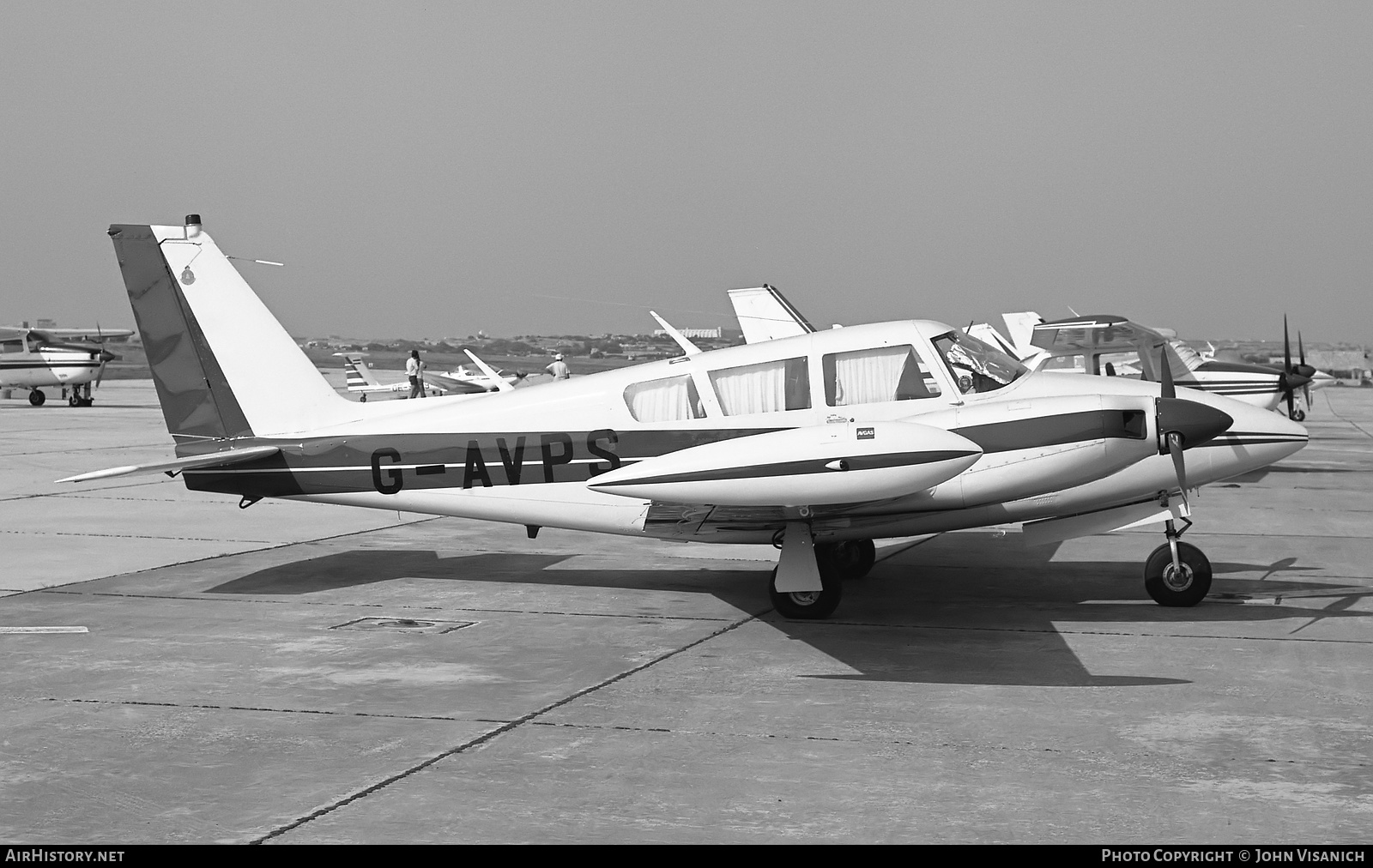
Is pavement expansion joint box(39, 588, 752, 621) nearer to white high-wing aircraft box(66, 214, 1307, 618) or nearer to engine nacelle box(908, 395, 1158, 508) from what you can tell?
white high-wing aircraft box(66, 214, 1307, 618)

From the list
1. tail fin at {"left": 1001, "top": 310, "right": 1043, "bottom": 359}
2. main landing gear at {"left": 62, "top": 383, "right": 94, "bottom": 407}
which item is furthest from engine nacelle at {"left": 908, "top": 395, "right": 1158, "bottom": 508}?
main landing gear at {"left": 62, "top": 383, "right": 94, "bottom": 407}

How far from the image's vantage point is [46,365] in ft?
138

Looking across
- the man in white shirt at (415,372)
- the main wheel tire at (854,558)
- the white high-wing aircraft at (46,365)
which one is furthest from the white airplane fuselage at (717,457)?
the white high-wing aircraft at (46,365)

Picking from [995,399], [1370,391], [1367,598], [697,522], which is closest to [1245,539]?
[1367,598]

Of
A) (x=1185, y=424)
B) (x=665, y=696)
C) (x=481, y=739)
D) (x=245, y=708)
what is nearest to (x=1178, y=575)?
(x=1185, y=424)

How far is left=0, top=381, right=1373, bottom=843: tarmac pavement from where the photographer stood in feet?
16.8

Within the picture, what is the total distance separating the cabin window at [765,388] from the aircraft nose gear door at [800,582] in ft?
3.14

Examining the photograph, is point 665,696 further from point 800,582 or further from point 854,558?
point 854,558

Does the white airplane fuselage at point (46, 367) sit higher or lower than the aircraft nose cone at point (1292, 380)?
higher

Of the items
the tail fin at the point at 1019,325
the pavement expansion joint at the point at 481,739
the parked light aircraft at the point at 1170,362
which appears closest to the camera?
the pavement expansion joint at the point at 481,739

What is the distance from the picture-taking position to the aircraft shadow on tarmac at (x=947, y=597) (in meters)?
7.90

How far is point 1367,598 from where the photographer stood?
10.0 metres

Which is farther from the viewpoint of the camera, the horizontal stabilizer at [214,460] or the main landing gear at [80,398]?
the main landing gear at [80,398]

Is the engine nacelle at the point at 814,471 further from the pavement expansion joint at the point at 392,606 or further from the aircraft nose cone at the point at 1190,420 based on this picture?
the aircraft nose cone at the point at 1190,420
